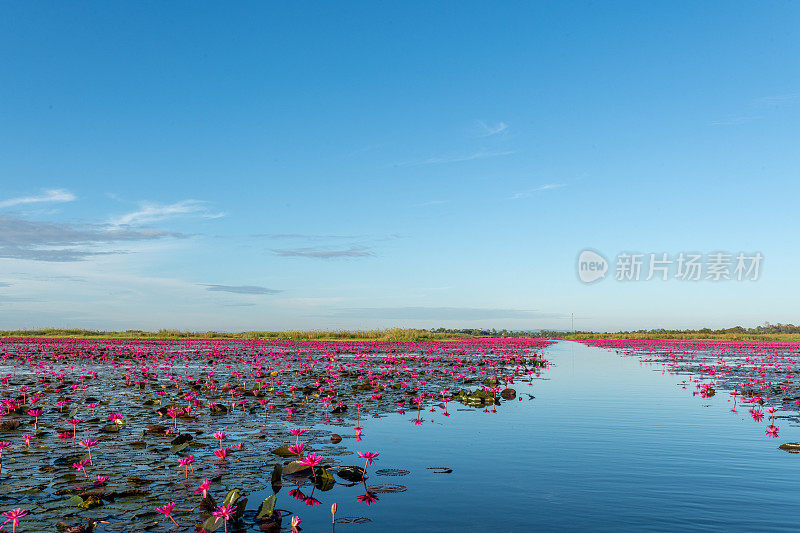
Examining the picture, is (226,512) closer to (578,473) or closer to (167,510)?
(167,510)

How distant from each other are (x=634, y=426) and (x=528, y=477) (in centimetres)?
546

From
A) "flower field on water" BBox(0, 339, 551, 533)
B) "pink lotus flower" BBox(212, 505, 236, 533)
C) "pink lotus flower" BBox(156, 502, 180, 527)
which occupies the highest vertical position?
"pink lotus flower" BBox(212, 505, 236, 533)

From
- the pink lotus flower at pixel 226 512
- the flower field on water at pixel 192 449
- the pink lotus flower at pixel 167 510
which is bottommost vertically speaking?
the flower field on water at pixel 192 449

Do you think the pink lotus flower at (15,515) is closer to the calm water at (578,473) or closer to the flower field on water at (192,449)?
the flower field on water at (192,449)

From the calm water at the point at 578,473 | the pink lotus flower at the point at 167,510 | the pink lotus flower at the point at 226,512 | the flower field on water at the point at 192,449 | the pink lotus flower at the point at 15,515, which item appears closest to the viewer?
the pink lotus flower at the point at 15,515

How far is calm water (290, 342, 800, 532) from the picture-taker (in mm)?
6051

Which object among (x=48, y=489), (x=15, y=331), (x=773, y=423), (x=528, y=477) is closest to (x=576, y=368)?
(x=773, y=423)

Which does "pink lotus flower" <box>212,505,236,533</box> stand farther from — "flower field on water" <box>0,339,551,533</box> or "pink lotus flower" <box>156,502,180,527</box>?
"pink lotus flower" <box>156,502,180,527</box>

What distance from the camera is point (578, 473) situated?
7918mm

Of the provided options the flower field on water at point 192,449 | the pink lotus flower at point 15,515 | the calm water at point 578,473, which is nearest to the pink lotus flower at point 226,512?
the flower field on water at point 192,449

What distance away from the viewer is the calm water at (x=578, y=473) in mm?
6051

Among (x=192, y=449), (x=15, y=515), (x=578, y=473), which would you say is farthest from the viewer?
(x=192, y=449)

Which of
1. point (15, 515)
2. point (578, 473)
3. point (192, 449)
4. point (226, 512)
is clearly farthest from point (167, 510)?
point (578, 473)

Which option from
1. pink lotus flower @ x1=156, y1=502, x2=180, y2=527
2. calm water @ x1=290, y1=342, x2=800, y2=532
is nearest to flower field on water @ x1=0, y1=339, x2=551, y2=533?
pink lotus flower @ x1=156, y1=502, x2=180, y2=527
